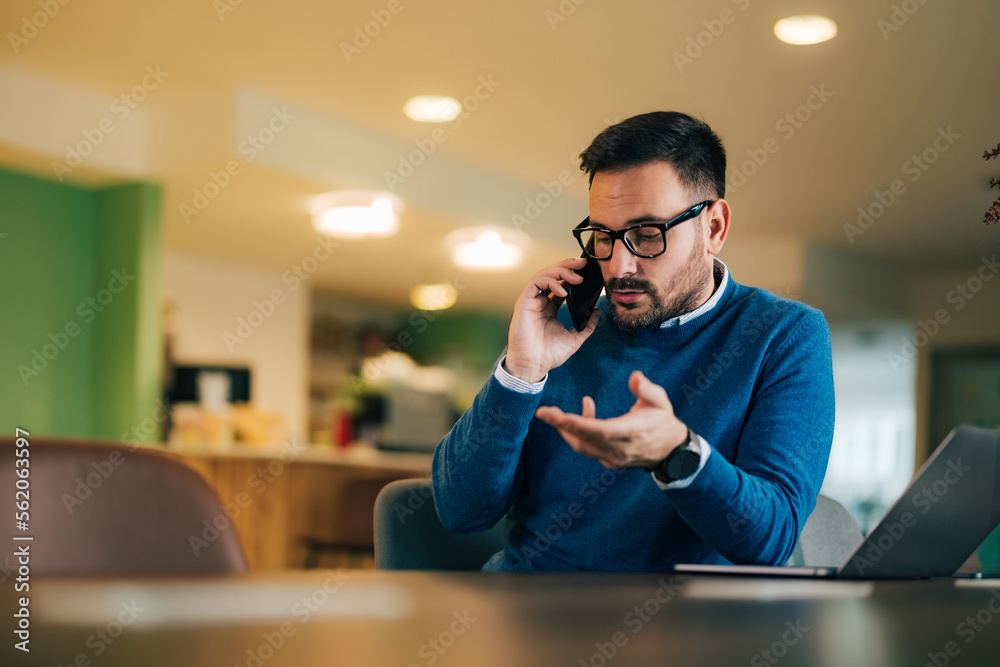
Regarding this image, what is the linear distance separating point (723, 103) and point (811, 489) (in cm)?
332

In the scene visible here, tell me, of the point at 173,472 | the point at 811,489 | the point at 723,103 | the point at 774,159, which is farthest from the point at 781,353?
the point at 774,159

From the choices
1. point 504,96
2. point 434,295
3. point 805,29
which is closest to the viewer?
point 805,29

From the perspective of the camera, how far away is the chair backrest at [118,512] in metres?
0.94

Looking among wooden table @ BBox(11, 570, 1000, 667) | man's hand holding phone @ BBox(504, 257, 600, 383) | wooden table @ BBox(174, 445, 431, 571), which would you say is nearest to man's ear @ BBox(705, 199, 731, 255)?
man's hand holding phone @ BBox(504, 257, 600, 383)

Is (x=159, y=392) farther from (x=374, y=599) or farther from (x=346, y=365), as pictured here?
(x=374, y=599)

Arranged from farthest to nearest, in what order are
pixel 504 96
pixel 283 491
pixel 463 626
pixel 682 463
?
pixel 283 491 → pixel 504 96 → pixel 682 463 → pixel 463 626

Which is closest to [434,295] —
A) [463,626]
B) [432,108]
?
[432,108]

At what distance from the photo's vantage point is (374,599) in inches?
24.2

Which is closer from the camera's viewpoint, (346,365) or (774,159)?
(774,159)

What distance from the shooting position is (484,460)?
1381 mm

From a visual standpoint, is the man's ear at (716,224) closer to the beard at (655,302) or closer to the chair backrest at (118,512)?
the beard at (655,302)

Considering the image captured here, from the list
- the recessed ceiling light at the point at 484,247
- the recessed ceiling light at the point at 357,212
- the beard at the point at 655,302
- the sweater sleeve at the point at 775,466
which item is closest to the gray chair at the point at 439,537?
the sweater sleeve at the point at 775,466

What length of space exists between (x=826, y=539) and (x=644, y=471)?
345 millimetres

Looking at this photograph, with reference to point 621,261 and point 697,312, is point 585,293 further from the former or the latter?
point 697,312
